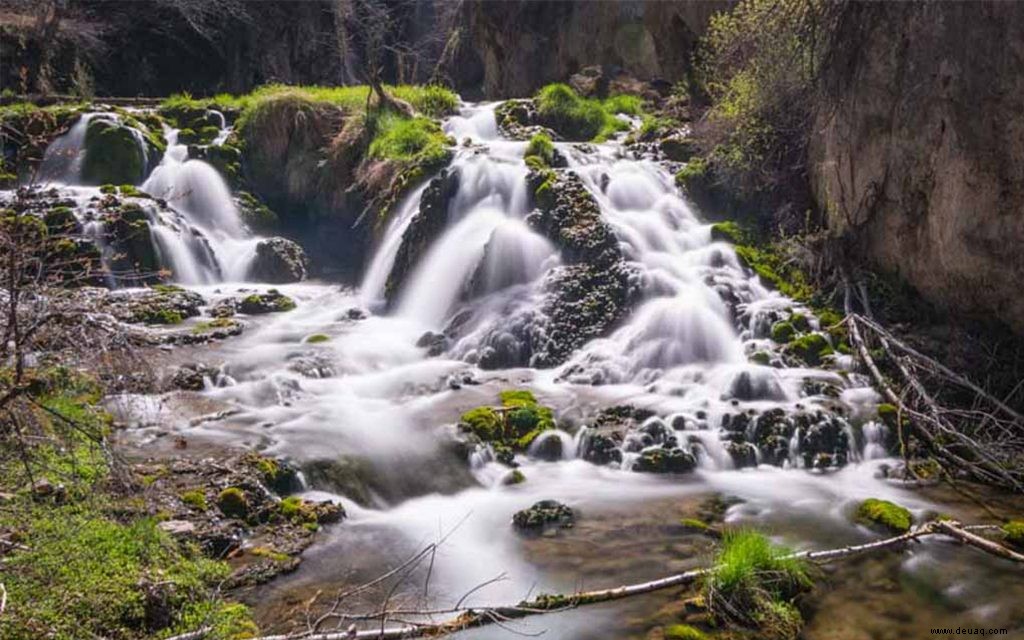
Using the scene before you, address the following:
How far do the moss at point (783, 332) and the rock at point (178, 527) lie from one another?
285 inches

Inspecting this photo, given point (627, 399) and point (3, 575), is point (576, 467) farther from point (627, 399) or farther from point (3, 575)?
point (3, 575)

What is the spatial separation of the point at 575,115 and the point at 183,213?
833cm

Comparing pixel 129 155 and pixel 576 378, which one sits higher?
pixel 129 155

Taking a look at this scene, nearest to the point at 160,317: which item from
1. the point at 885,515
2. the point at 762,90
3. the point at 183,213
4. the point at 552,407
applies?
the point at 183,213

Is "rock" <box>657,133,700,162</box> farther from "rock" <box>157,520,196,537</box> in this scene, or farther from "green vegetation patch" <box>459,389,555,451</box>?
"rock" <box>157,520,196,537</box>

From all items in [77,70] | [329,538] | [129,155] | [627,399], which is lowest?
[329,538]

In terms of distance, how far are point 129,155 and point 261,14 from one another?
13837 mm

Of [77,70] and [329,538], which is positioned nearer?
[329,538]

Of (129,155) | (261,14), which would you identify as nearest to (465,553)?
(129,155)

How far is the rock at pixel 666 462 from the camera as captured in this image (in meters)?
8.01

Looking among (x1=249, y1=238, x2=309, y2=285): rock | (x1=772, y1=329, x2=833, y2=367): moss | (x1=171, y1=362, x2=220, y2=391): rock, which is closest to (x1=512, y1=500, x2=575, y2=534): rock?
(x1=772, y1=329, x2=833, y2=367): moss

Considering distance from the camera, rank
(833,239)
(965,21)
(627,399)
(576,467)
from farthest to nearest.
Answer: (833,239)
(627,399)
(965,21)
(576,467)

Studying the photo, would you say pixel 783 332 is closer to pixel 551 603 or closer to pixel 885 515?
pixel 885 515

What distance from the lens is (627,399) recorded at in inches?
367
